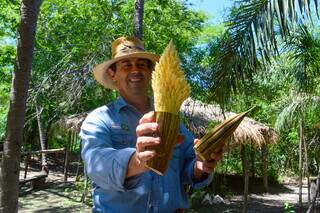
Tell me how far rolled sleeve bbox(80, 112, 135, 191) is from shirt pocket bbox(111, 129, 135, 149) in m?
0.05

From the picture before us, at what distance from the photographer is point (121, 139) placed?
1.85 metres

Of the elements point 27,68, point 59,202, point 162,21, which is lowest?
point 59,202

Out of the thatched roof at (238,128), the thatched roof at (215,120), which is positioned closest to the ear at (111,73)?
the thatched roof at (238,128)

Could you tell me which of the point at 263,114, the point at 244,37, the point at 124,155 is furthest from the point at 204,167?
the point at 263,114

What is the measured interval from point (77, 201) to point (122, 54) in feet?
38.0

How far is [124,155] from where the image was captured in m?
1.45

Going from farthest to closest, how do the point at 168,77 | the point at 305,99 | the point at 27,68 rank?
the point at 305,99, the point at 27,68, the point at 168,77

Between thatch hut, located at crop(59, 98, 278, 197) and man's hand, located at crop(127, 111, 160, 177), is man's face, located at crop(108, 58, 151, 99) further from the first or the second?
thatch hut, located at crop(59, 98, 278, 197)

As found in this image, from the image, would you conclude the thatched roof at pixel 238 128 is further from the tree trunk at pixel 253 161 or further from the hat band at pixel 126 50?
the hat band at pixel 126 50

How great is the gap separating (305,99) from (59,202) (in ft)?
22.7

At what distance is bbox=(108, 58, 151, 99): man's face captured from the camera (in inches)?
73.4

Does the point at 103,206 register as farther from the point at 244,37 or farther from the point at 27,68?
the point at 244,37

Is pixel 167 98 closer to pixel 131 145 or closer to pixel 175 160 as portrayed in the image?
pixel 131 145

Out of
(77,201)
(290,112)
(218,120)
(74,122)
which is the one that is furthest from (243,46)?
(74,122)
